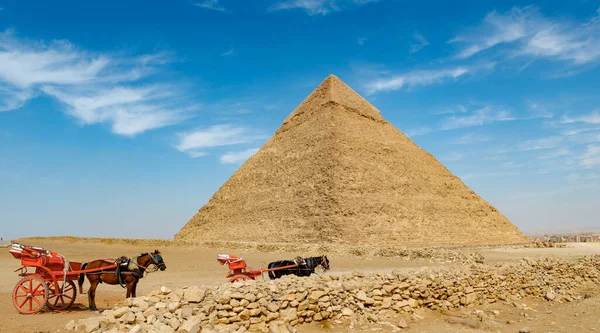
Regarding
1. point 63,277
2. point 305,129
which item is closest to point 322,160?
point 305,129

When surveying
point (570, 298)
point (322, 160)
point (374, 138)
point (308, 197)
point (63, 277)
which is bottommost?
point (570, 298)

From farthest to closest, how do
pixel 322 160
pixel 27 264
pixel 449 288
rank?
pixel 322 160
pixel 449 288
pixel 27 264

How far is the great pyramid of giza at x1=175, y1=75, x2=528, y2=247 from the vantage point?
31.7 meters

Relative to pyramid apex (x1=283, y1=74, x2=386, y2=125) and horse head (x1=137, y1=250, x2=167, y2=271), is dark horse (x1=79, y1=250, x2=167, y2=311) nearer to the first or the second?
horse head (x1=137, y1=250, x2=167, y2=271)

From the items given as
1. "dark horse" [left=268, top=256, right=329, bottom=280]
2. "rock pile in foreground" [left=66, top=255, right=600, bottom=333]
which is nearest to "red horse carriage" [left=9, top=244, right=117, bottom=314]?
"rock pile in foreground" [left=66, top=255, right=600, bottom=333]

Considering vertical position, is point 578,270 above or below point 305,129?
below

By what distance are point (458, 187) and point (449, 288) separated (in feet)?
117

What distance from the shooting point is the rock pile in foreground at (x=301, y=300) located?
6316 millimetres

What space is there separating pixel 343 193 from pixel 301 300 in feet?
86.4

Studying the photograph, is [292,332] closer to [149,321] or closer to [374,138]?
[149,321]

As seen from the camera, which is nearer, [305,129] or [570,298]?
[570,298]

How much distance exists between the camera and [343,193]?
111 feet

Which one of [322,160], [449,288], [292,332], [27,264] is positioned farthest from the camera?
[322,160]

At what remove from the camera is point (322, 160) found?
125 feet
